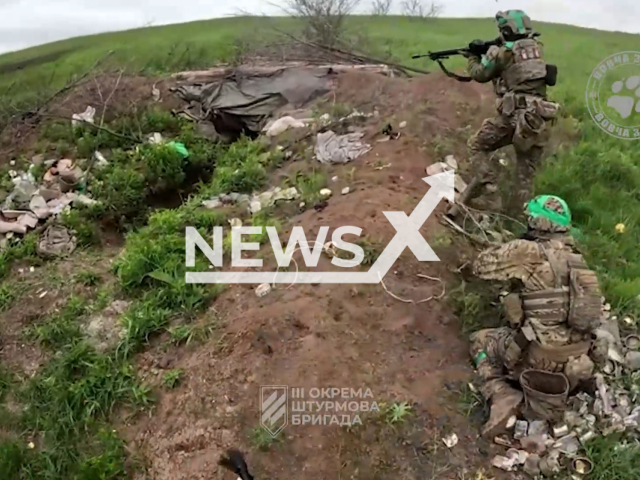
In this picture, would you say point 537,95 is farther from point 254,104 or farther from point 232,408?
point 254,104

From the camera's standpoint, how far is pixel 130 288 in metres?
5.35

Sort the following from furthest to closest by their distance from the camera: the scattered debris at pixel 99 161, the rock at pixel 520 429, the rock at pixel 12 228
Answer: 1. the scattered debris at pixel 99 161
2. the rock at pixel 12 228
3. the rock at pixel 520 429

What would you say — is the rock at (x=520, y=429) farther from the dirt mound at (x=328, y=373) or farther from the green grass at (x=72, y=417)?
the green grass at (x=72, y=417)

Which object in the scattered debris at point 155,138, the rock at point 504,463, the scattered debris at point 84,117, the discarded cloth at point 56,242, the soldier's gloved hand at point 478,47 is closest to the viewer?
the rock at point 504,463

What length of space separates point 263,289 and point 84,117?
4.72 m

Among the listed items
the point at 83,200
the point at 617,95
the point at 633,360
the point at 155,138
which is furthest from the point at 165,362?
the point at 617,95

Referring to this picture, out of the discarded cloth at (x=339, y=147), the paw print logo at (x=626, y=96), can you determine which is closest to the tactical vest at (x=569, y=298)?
the discarded cloth at (x=339, y=147)

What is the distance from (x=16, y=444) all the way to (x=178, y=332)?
1.30m

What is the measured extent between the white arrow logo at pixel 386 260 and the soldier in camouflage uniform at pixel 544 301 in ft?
3.49

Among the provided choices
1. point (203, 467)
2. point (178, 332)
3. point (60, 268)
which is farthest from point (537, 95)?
point (60, 268)

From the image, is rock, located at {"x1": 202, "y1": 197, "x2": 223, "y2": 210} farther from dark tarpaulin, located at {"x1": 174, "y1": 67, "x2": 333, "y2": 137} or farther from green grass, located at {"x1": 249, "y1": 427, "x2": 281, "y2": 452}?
green grass, located at {"x1": 249, "y1": 427, "x2": 281, "y2": 452}

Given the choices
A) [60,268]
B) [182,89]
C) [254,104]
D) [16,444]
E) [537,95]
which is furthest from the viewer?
[182,89]

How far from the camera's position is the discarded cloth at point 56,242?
20.3 ft

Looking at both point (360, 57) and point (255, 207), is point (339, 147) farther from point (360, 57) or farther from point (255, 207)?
point (360, 57)
